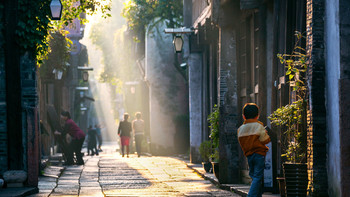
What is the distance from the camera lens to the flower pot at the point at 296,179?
884 cm

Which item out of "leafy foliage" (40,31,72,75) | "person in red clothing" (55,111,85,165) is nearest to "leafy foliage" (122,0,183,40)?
"leafy foliage" (40,31,72,75)

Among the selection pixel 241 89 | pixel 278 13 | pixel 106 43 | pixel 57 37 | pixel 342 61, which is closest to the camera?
pixel 342 61

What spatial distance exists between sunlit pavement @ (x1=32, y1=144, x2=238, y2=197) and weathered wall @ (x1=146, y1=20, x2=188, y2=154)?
9.89 m

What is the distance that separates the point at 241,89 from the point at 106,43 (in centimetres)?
3610

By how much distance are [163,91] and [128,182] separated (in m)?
15.1

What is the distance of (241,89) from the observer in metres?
14.0

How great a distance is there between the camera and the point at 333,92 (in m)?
8.37

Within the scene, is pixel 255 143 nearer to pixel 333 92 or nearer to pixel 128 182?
pixel 333 92

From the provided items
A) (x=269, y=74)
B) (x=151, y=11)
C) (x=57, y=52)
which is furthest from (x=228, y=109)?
(x=151, y=11)

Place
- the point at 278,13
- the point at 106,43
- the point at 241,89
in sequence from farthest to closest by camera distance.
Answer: the point at 106,43 < the point at 241,89 < the point at 278,13

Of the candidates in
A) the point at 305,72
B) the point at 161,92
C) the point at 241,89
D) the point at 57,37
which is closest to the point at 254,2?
the point at 241,89

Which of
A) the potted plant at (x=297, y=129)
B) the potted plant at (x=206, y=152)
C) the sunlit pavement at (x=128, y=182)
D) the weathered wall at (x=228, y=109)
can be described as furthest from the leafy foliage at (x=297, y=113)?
the potted plant at (x=206, y=152)

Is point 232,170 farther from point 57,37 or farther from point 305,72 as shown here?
point 57,37

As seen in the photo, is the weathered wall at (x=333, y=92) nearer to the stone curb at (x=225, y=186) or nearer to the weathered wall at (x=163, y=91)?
the stone curb at (x=225, y=186)
